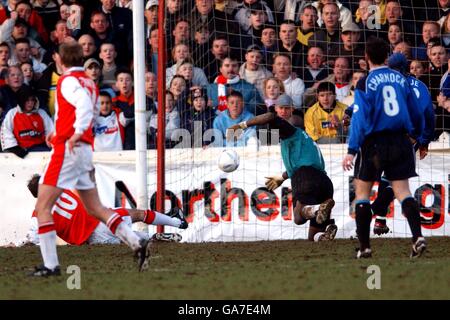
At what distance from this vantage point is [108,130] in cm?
1513

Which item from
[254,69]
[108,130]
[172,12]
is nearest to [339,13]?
[254,69]

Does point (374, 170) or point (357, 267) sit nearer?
point (357, 267)

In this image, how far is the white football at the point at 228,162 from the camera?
1302cm

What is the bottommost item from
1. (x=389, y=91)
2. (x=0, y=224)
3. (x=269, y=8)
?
(x=0, y=224)

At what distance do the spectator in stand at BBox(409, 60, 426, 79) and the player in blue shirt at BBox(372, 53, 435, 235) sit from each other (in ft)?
6.85

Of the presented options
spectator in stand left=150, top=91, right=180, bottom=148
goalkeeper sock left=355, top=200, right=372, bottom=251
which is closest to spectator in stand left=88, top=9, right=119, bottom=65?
spectator in stand left=150, top=91, right=180, bottom=148

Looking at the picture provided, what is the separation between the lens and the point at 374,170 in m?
9.90

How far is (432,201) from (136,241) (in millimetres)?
5751

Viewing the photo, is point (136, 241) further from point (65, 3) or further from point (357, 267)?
point (65, 3)

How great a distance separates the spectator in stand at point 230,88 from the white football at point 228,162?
195 centimetres

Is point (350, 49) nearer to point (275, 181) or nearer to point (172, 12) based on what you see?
point (172, 12)

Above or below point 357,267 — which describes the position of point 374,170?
above

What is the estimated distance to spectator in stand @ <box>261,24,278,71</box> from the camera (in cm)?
1532
